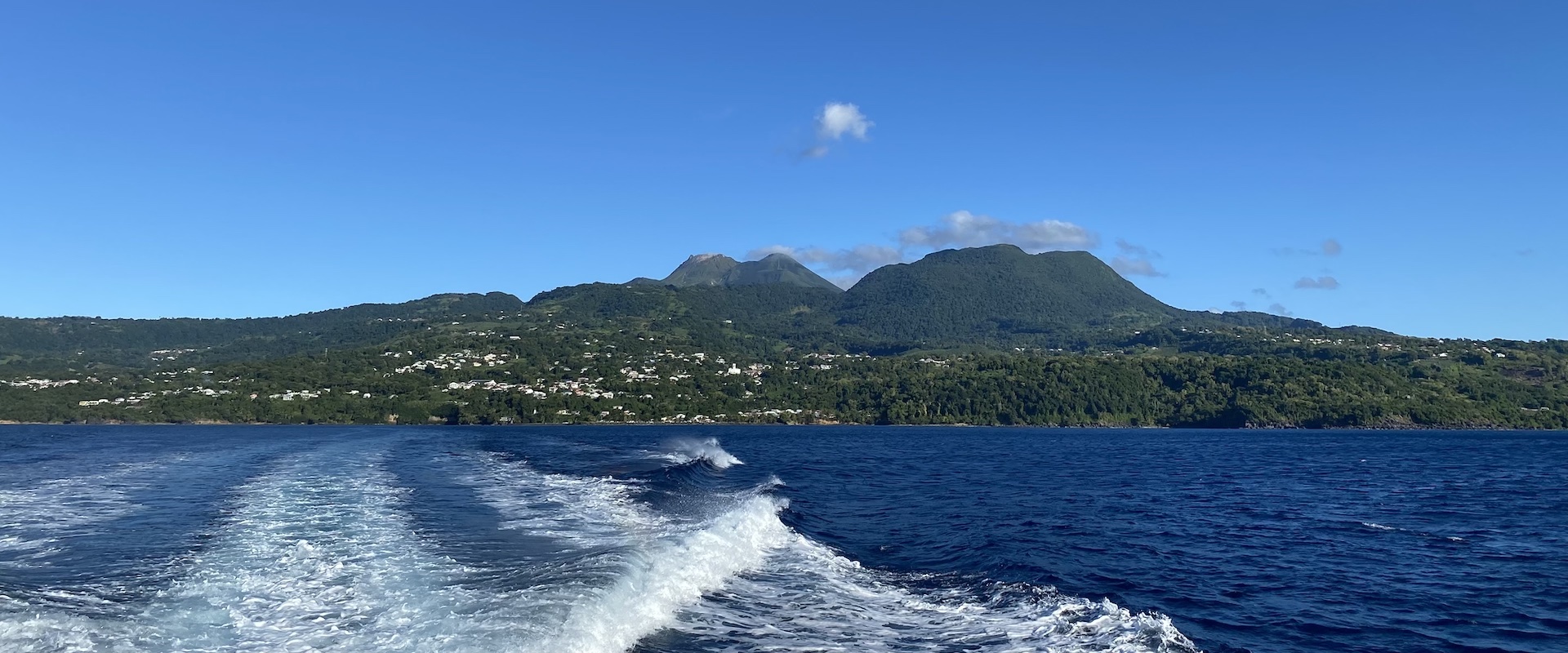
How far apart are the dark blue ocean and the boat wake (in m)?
0.10

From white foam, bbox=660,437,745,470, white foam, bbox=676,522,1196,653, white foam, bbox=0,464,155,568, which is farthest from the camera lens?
white foam, bbox=660,437,745,470

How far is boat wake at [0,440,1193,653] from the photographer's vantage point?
18.0 m

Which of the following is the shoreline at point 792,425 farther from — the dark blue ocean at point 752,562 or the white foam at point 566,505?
the dark blue ocean at point 752,562

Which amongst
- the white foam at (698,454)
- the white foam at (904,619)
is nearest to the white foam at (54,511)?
the white foam at (904,619)

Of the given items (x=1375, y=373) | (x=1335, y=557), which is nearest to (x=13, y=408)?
(x=1335, y=557)

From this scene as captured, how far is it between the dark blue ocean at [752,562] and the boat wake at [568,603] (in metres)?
0.10

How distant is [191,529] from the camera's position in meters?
30.2

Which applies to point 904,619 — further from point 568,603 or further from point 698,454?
point 698,454

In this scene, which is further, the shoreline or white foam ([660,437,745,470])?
the shoreline

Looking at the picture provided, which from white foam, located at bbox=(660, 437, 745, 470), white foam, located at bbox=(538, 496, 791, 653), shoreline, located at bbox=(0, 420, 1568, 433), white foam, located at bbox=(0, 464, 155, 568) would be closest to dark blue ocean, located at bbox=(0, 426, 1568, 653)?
white foam, located at bbox=(538, 496, 791, 653)

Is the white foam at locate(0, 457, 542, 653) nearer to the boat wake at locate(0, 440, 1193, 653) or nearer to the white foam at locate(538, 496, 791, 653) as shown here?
the boat wake at locate(0, 440, 1193, 653)

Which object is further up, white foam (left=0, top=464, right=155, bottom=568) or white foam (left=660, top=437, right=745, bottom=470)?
white foam (left=0, top=464, right=155, bottom=568)

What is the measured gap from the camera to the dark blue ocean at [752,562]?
1920 cm

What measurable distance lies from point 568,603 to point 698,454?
5176 centimetres
